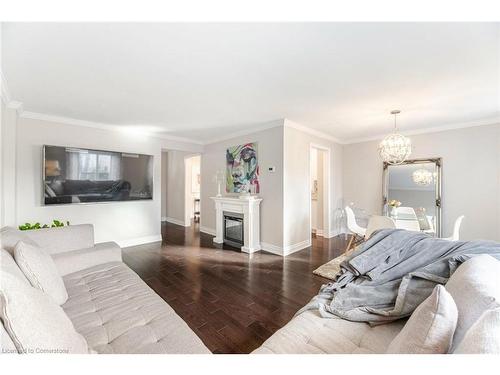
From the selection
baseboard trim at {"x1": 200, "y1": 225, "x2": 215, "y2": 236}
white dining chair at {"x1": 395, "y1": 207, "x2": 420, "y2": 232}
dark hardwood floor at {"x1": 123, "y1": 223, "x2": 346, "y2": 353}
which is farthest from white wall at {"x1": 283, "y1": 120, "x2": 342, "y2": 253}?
baseboard trim at {"x1": 200, "y1": 225, "x2": 215, "y2": 236}

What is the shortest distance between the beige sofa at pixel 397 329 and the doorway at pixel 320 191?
3.58 metres

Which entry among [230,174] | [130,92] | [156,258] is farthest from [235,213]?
[130,92]

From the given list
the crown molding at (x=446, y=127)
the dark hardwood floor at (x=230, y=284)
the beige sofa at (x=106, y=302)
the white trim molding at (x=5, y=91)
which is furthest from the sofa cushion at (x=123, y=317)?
the crown molding at (x=446, y=127)

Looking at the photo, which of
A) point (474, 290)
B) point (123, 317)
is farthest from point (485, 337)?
point (123, 317)

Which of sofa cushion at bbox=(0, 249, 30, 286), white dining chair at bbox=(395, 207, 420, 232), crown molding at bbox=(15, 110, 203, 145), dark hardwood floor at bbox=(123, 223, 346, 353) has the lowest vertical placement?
dark hardwood floor at bbox=(123, 223, 346, 353)

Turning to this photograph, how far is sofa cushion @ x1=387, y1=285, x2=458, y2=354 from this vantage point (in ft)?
2.29

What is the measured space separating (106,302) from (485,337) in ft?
6.04

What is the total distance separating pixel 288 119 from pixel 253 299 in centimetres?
271

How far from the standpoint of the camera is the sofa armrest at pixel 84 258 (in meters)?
1.82

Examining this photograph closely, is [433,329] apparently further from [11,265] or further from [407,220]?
[407,220]

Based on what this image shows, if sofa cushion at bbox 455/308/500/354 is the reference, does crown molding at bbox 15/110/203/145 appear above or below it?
above

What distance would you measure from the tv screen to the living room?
3 cm

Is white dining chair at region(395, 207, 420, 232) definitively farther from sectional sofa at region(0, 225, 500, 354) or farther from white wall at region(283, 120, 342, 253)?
sectional sofa at region(0, 225, 500, 354)

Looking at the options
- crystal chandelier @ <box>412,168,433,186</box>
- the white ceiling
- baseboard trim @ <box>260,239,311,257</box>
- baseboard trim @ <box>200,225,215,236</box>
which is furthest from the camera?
baseboard trim @ <box>200,225,215,236</box>
